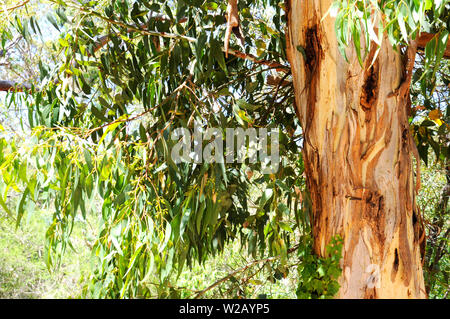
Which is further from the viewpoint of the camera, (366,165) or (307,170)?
(307,170)

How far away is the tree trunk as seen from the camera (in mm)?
1289

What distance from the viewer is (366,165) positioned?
1.30 m

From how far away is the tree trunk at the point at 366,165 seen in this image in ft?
4.23

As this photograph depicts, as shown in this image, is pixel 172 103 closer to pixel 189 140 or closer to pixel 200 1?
pixel 189 140

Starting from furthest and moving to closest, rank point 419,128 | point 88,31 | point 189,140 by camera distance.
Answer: point 419,128 < point 88,31 < point 189,140

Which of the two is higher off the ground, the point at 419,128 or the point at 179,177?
the point at 419,128

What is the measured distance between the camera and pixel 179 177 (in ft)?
5.00

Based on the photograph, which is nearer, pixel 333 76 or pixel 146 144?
pixel 333 76

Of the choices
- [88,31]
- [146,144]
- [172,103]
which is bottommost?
[146,144]

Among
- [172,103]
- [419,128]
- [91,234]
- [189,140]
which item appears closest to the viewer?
[189,140]

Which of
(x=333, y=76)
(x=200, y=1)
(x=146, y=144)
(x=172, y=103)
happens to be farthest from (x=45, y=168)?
(x=333, y=76)

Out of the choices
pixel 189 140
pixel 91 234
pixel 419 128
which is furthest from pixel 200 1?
pixel 91 234
